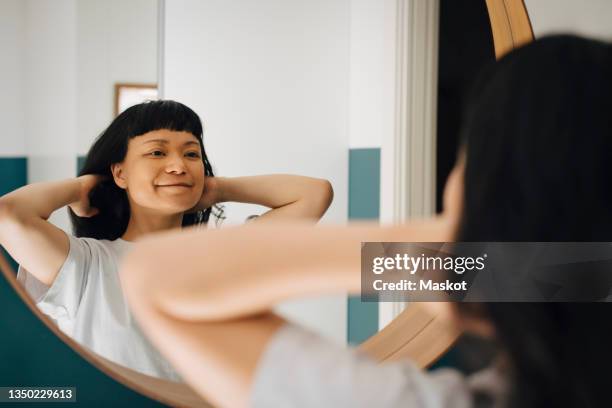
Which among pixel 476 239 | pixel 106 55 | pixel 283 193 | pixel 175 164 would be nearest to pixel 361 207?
pixel 283 193

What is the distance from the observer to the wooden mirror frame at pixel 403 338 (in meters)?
0.70

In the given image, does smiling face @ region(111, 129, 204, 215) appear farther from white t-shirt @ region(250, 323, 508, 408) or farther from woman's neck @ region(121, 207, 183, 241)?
white t-shirt @ region(250, 323, 508, 408)

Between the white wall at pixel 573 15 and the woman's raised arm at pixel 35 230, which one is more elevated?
the white wall at pixel 573 15

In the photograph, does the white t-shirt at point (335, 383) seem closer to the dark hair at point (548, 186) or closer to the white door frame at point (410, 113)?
the dark hair at point (548, 186)

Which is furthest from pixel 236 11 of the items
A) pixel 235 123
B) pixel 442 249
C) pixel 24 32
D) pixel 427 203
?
pixel 442 249

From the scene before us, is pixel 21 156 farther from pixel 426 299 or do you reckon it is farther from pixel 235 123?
pixel 426 299

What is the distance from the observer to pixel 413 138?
0.90 meters

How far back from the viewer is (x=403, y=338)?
84 centimetres

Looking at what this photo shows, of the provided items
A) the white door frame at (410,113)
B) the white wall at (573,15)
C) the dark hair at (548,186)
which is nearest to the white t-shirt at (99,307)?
the white door frame at (410,113)

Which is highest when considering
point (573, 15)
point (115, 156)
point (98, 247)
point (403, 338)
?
point (573, 15)

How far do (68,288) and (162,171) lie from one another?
0.56 feet

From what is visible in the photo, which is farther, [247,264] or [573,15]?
[573,15]

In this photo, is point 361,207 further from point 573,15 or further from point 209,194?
point 573,15

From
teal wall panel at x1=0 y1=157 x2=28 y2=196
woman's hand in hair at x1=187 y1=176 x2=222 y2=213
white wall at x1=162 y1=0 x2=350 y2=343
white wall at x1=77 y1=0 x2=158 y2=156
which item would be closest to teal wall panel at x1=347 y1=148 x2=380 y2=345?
white wall at x1=162 y1=0 x2=350 y2=343
